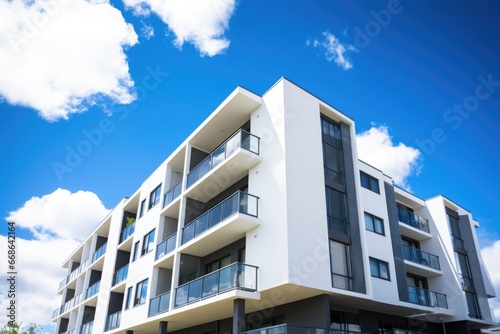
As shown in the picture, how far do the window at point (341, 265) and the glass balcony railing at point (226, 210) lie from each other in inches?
158

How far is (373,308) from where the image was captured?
2041 centimetres

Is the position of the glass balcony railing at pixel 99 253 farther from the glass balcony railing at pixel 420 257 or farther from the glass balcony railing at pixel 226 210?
the glass balcony railing at pixel 420 257

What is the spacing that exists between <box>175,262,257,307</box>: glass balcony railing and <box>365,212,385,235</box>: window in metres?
8.86

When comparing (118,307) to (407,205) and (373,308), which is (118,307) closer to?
(373,308)

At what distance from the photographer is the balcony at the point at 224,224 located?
58.3 feet

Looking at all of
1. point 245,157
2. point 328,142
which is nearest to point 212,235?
point 245,157

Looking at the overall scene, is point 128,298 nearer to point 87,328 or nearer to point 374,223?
point 87,328

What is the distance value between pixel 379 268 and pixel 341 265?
4.08 m

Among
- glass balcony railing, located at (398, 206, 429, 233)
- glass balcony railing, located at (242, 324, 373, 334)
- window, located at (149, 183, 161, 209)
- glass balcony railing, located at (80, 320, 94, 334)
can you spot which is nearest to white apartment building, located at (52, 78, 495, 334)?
glass balcony railing, located at (242, 324, 373, 334)

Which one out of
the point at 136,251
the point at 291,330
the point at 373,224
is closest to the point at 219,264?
the point at 291,330

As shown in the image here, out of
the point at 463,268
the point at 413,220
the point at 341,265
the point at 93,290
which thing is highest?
the point at 413,220

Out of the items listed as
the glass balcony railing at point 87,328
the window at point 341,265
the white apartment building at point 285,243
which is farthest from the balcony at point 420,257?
the glass balcony railing at point 87,328

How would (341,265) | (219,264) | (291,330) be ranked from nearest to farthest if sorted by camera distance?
1. (291,330)
2. (341,265)
3. (219,264)

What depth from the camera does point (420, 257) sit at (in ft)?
86.6
